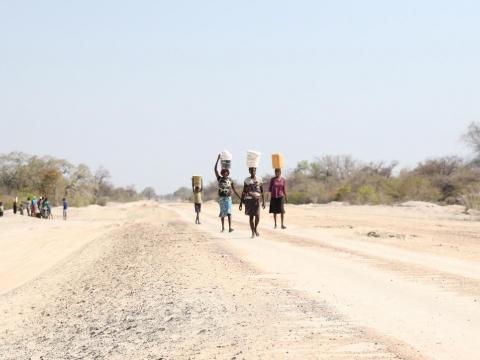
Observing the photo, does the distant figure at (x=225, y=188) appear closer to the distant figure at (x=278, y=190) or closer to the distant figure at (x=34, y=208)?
the distant figure at (x=278, y=190)

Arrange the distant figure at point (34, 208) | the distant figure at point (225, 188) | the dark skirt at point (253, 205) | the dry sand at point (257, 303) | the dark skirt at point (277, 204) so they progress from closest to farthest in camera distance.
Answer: the dry sand at point (257, 303), the dark skirt at point (253, 205), the distant figure at point (225, 188), the dark skirt at point (277, 204), the distant figure at point (34, 208)

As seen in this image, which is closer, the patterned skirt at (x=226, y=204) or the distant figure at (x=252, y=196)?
the distant figure at (x=252, y=196)

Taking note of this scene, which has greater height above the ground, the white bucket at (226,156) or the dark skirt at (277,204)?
the white bucket at (226,156)

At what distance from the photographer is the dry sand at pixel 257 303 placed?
631cm

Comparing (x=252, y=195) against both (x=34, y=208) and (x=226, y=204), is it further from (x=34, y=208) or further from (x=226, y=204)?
(x=34, y=208)

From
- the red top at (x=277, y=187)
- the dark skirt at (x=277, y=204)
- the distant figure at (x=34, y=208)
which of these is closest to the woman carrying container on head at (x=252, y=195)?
the red top at (x=277, y=187)

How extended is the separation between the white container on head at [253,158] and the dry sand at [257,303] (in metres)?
2.44

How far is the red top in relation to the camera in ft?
65.7

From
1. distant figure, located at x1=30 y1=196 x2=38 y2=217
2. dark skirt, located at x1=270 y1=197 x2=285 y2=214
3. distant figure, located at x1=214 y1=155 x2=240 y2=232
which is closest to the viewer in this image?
distant figure, located at x1=214 y1=155 x2=240 y2=232

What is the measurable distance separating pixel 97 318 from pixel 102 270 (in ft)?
19.0

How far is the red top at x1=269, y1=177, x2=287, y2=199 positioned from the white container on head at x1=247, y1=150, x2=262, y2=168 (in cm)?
87

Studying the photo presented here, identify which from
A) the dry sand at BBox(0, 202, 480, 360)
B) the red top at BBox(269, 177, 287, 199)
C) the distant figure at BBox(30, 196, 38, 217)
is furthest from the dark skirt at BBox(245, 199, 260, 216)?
the distant figure at BBox(30, 196, 38, 217)

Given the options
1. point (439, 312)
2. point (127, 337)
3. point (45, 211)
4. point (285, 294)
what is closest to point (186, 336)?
point (127, 337)

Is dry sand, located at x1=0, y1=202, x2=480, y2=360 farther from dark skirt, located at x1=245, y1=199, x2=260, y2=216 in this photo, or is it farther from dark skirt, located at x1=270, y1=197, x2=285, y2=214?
dark skirt, located at x1=270, y1=197, x2=285, y2=214
